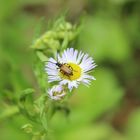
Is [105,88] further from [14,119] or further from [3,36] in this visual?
[14,119]

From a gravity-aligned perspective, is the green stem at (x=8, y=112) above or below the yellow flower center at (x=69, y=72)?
above

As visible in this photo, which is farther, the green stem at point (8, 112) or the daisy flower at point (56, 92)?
the green stem at point (8, 112)

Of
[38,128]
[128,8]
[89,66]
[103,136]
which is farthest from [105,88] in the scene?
[89,66]

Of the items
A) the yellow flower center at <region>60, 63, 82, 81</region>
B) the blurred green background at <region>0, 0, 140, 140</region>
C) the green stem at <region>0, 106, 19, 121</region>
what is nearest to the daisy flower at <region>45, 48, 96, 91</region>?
the yellow flower center at <region>60, 63, 82, 81</region>

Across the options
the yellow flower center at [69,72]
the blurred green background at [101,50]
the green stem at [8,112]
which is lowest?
the yellow flower center at [69,72]

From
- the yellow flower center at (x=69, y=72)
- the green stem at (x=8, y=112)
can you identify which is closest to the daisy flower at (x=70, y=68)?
the yellow flower center at (x=69, y=72)

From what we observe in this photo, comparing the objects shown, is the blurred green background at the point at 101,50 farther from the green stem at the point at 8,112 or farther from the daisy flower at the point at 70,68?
the daisy flower at the point at 70,68
